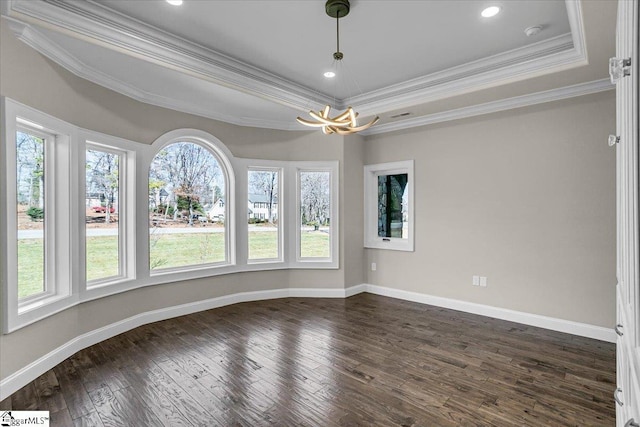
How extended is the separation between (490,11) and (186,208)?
4.26 meters

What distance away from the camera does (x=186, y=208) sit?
186 inches

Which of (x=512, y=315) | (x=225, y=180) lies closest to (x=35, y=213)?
(x=225, y=180)

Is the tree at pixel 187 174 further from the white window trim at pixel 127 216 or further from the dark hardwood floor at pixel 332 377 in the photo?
the dark hardwood floor at pixel 332 377

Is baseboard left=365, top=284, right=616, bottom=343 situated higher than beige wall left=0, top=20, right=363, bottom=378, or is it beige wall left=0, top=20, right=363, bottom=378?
beige wall left=0, top=20, right=363, bottom=378

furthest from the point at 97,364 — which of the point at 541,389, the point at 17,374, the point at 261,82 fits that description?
the point at 541,389

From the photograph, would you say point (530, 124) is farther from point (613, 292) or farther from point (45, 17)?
point (45, 17)

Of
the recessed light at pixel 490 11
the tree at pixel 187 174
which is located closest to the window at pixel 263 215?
the tree at pixel 187 174

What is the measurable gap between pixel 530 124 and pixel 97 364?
5492 mm

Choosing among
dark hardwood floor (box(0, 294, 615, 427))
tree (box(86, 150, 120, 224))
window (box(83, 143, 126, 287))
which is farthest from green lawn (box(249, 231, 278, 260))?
tree (box(86, 150, 120, 224))

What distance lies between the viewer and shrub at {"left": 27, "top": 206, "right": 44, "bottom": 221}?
9.67ft

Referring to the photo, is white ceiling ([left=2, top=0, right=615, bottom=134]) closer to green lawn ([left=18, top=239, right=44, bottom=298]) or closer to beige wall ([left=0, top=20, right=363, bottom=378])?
beige wall ([left=0, top=20, right=363, bottom=378])

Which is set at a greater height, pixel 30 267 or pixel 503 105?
pixel 503 105

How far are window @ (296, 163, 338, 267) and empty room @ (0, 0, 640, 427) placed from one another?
3 centimetres

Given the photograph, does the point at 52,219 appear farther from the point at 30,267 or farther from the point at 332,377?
the point at 332,377
